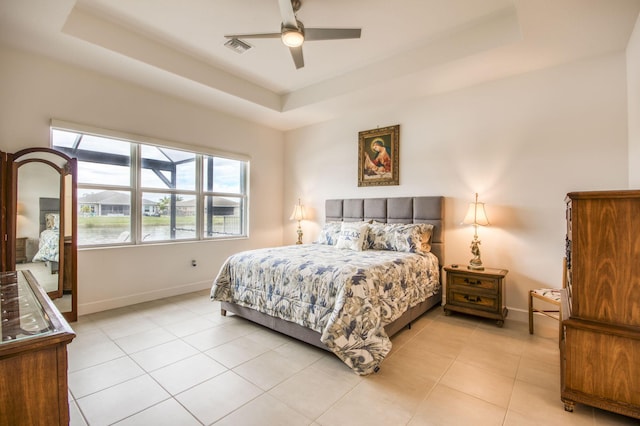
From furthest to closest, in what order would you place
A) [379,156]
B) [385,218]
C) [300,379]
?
[379,156] < [385,218] < [300,379]

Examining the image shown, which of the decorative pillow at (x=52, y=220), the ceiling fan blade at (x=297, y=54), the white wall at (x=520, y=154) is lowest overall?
the decorative pillow at (x=52, y=220)

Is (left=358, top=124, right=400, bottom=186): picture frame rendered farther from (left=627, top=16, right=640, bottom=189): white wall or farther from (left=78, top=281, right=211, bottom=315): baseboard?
(left=78, top=281, right=211, bottom=315): baseboard

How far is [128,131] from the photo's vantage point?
12.5 ft

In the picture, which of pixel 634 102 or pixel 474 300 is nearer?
pixel 634 102

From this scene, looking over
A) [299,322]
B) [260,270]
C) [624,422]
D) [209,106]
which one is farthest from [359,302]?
[209,106]

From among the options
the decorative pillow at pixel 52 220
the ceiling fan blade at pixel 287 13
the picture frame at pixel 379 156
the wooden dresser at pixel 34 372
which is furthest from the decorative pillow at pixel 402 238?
the decorative pillow at pixel 52 220

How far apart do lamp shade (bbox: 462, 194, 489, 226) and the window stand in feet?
11.8

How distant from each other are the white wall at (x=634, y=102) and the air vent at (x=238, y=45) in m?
3.53

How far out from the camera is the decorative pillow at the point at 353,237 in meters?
3.82

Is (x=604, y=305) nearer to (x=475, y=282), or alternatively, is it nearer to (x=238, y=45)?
(x=475, y=282)

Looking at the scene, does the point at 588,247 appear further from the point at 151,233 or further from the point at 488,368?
the point at 151,233

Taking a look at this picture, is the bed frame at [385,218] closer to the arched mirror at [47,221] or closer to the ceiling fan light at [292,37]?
the arched mirror at [47,221]

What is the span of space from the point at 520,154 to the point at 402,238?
1.61 meters

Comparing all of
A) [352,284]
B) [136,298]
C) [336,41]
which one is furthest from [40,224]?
[336,41]
